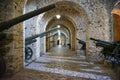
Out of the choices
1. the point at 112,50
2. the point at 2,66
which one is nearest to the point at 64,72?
the point at 2,66

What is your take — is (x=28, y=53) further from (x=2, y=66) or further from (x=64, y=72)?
(x=2, y=66)

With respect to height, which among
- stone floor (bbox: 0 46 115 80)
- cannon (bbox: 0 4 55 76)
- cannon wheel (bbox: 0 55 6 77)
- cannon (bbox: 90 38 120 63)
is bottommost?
stone floor (bbox: 0 46 115 80)

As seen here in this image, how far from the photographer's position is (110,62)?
19.0ft

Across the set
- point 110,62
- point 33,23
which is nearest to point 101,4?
point 110,62

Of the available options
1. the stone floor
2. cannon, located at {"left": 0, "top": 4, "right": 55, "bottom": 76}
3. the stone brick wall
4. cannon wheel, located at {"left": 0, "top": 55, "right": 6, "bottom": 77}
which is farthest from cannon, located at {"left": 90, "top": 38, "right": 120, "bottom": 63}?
cannon wheel, located at {"left": 0, "top": 55, "right": 6, "bottom": 77}

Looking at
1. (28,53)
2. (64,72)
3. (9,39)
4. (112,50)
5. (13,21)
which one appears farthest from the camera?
(28,53)

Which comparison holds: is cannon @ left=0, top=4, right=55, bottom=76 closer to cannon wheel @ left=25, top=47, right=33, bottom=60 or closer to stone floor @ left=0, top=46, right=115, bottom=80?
stone floor @ left=0, top=46, right=115, bottom=80

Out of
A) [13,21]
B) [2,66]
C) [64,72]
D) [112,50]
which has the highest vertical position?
[13,21]

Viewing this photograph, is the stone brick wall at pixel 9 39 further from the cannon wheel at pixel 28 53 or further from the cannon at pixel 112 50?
the cannon at pixel 112 50

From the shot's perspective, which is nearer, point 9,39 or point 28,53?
point 9,39

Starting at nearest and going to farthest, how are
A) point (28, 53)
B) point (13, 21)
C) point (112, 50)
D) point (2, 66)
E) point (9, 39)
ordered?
point (13, 21), point (2, 66), point (9, 39), point (112, 50), point (28, 53)

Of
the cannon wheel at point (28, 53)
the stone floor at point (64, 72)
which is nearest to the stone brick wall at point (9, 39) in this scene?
the stone floor at point (64, 72)

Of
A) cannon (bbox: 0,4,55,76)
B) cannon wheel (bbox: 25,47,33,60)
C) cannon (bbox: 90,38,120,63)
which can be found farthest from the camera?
cannon wheel (bbox: 25,47,33,60)

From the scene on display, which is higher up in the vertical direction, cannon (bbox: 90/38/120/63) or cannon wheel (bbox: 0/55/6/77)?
cannon (bbox: 90/38/120/63)
